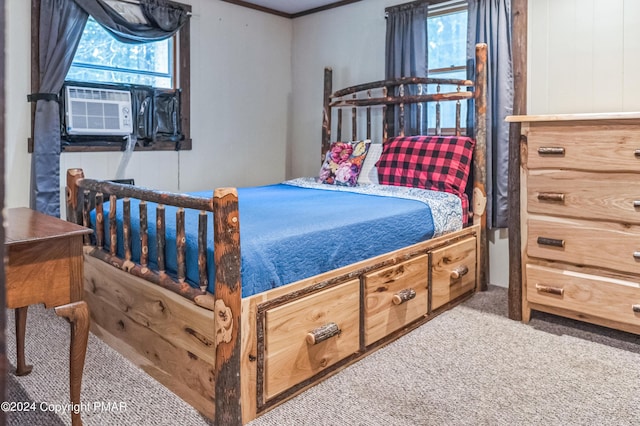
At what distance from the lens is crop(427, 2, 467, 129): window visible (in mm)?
3445

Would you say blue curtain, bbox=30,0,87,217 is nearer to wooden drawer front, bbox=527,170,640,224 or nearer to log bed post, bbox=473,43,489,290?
log bed post, bbox=473,43,489,290

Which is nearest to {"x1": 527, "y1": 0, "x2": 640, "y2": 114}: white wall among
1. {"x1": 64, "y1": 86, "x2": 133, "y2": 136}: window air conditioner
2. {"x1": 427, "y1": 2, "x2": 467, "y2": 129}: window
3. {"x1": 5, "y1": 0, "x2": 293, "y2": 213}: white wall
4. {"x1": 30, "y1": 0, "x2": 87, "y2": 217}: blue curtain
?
{"x1": 427, "y1": 2, "x2": 467, "y2": 129}: window

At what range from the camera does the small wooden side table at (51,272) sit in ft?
4.46

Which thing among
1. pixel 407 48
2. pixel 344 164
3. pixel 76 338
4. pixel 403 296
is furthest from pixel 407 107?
pixel 76 338

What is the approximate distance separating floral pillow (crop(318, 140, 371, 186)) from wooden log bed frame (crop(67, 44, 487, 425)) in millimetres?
853

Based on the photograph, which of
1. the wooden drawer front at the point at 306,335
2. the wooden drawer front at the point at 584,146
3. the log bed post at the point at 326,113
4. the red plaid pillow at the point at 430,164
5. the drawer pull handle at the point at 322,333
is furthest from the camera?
the log bed post at the point at 326,113

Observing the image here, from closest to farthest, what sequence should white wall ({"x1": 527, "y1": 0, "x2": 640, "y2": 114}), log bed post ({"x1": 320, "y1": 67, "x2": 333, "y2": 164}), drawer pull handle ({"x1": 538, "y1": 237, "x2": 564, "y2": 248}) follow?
drawer pull handle ({"x1": 538, "y1": 237, "x2": 564, "y2": 248}) → white wall ({"x1": 527, "y1": 0, "x2": 640, "y2": 114}) → log bed post ({"x1": 320, "y1": 67, "x2": 333, "y2": 164})

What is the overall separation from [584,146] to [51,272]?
89.6 inches

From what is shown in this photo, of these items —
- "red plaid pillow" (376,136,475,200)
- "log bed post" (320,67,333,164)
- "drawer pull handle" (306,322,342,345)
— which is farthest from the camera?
"log bed post" (320,67,333,164)

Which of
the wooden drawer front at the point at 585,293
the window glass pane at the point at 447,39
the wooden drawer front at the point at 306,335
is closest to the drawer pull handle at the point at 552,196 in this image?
the wooden drawer front at the point at 585,293

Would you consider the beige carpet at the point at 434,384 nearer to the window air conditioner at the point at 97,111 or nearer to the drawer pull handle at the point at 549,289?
the drawer pull handle at the point at 549,289

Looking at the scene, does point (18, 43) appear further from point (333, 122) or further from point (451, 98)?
point (451, 98)

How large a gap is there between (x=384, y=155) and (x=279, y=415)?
6.61 ft

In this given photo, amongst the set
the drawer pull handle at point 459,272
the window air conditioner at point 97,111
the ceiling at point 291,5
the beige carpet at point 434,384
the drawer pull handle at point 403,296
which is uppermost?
the ceiling at point 291,5
